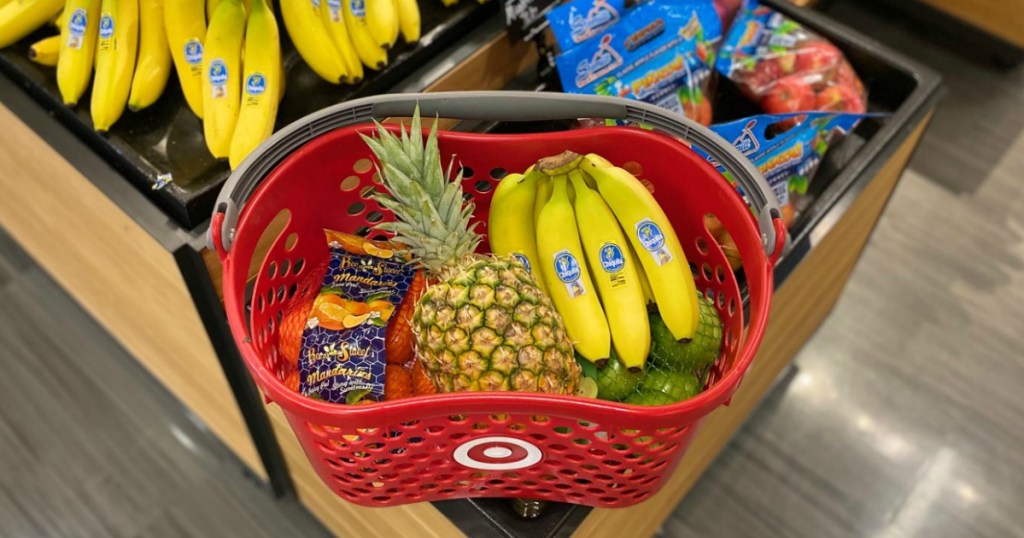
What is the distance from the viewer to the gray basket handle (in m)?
0.97

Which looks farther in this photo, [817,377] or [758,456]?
[817,377]

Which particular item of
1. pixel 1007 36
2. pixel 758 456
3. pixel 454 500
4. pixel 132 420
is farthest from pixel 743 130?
pixel 1007 36

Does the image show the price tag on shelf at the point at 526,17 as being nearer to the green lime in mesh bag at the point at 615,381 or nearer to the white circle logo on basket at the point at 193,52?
the white circle logo on basket at the point at 193,52

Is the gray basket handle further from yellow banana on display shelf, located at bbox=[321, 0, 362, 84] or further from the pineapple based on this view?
yellow banana on display shelf, located at bbox=[321, 0, 362, 84]

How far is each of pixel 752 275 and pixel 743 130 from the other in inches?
12.7

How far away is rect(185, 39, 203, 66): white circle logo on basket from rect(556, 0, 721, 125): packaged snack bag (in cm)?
57

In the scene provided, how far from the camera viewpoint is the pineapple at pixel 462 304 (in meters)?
0.90

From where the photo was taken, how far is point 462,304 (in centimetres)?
91

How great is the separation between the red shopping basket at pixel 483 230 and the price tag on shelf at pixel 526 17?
0.35m

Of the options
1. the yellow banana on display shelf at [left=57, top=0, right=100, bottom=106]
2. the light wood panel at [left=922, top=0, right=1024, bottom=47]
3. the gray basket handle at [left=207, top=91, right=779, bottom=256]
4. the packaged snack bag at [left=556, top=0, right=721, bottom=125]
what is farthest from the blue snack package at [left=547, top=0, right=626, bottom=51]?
the light wood panel at [left=922, top=0, right=1024, bottom=47]

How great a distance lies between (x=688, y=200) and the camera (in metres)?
1.12

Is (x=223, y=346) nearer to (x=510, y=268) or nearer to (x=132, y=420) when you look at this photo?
(x=510, y=268)

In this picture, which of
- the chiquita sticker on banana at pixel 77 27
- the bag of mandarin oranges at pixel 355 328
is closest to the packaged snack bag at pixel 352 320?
the bag of mandarin oranges at pixel 355 328

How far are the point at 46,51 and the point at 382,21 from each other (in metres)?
0.54
